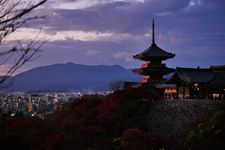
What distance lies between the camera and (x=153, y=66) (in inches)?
1484

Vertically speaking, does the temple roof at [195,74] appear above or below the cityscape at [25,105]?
above

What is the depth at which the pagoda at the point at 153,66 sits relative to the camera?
37312 millimetres

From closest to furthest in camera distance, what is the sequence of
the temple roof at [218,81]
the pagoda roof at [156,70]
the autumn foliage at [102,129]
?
the autumn foliage at [102,129] < the temple roof at [218,81] < the pagoda roof at [156,70]

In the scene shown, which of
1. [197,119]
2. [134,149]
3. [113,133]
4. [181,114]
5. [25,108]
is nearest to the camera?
[134,149]

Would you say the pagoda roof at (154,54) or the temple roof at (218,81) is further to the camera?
the pagoda roof at (154,54)

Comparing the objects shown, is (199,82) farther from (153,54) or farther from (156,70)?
(153,54)

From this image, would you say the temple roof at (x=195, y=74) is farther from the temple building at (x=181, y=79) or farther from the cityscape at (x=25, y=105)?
the cityscape at (x=25, y=105)

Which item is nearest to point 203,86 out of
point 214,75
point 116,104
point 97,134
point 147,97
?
point 214,75

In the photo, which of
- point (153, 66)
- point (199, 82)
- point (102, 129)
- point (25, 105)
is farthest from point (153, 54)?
point (25, 105)

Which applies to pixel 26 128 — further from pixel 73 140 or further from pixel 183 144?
pixel 183 144

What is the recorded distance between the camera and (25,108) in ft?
162

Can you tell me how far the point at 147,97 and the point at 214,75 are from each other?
15.9 ft

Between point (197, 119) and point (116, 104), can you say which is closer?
point (197, 119)

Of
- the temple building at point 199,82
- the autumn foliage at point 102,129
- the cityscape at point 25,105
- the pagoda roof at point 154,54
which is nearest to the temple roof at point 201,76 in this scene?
the temple building at point 199,82
